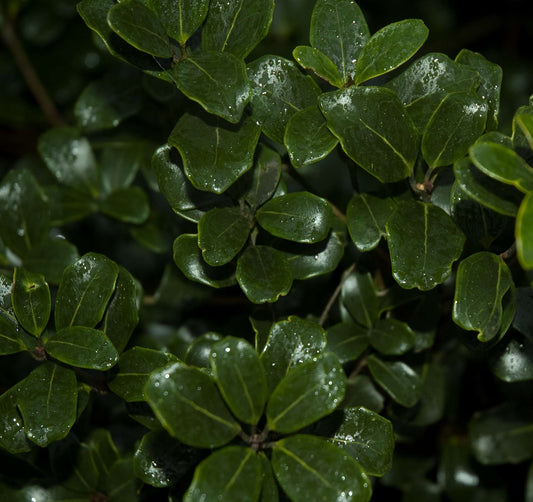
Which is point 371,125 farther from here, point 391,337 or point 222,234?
point 391,337

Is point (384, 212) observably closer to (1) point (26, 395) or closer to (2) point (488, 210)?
(2) point (488, 210)

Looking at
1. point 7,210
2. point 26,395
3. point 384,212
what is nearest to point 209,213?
point 384,212

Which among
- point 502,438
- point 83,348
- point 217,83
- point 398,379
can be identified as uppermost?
point 217,83

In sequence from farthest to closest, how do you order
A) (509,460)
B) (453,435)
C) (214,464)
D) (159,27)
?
1. (453,435)
2. (509,460)
3. (159,27)
4. (214,464)

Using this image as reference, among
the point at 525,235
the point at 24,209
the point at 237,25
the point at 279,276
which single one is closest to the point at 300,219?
the point at 279,276

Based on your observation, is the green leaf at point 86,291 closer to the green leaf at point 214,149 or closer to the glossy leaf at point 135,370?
the glossy leaf at point 135,370

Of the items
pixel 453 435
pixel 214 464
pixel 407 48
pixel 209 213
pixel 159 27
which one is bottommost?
pixel 453 435

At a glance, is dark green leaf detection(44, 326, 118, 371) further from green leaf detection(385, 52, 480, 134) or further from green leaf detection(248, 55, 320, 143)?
green leaf detection(385, 52, 480, 134)
